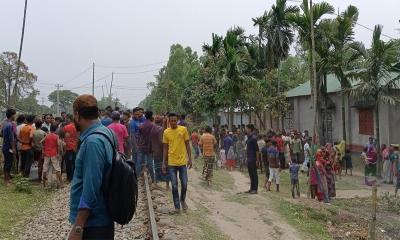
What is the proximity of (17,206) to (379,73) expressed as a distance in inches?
623

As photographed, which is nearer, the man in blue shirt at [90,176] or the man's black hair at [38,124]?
the man in blue shirt at [90,176]

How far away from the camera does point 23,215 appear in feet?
34.5

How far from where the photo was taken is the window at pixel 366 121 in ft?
78.7

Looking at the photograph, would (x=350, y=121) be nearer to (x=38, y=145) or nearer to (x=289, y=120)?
(x=289, y=120)

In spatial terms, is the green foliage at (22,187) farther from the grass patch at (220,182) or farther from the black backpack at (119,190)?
the black backpack at (119,190)

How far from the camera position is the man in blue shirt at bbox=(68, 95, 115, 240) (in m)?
3.52

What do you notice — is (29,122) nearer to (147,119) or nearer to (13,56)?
(147,119)

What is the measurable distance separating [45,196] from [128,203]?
9.61 m

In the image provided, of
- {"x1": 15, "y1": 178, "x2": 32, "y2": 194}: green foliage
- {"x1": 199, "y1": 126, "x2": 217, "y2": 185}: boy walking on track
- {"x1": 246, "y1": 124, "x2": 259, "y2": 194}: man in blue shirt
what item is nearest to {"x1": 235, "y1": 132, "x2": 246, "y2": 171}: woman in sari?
{"x1": 199, "y1": 126, "x2": 217, "y2": 185}: boy walking on track

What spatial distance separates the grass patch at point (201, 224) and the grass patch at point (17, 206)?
9.59 feet

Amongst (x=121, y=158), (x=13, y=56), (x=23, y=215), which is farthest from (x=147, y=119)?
(x=13, y=56)

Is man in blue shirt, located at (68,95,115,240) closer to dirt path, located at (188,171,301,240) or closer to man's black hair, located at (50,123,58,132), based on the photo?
dirt path, located at (188,171,301,240)

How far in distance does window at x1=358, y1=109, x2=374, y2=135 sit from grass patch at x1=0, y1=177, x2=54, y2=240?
16197 mm

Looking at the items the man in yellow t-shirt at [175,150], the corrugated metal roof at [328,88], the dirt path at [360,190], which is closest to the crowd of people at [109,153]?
the man in yellow t-shirt at [175,150]
